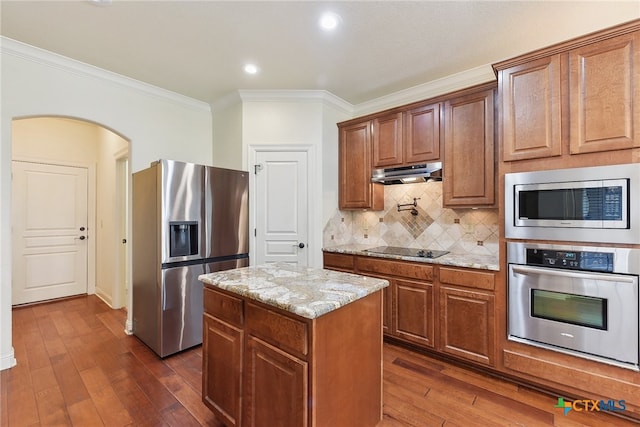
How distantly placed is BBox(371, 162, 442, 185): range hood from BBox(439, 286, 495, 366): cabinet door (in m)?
1.12

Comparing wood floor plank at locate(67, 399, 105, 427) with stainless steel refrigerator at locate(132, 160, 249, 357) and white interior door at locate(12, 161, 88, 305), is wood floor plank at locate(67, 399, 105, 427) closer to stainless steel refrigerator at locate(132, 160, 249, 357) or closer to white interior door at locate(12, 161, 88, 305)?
stainless steel refrigerator at locate(132, 160, 249, 357)

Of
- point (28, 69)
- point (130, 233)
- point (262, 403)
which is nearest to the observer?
point (262, 403)

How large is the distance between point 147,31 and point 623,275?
3.82 metres

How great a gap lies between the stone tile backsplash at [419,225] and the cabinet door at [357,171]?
0.21 metres

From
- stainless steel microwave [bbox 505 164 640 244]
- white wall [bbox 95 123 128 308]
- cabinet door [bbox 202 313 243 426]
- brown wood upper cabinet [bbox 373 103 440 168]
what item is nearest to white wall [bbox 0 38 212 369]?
white wall [bbox 95 123 128 308]

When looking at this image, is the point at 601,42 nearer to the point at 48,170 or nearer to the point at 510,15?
the point at 510,15

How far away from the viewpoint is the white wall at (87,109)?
2449 millimetres

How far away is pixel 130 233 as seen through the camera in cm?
324

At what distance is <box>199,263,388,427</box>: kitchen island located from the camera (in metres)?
1.27

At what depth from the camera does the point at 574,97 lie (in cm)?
193

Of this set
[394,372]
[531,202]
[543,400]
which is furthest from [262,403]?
[531,202]

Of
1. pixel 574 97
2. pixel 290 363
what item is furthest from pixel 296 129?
pixel 290 363

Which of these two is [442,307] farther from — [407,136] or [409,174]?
[407,136]

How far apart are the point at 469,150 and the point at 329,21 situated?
5.43ft
